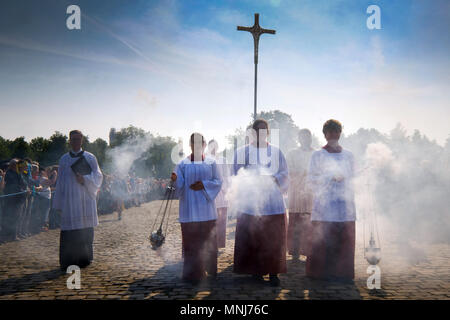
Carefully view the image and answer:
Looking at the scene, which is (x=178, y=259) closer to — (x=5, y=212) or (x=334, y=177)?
(x=334, y=177)

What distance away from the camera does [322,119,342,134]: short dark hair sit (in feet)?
15.7

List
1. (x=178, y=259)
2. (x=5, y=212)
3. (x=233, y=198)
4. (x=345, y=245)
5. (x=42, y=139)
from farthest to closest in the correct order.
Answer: (x=42, y=139)
(x=5, y=212)
(x=178, y=259)
(x=233, y=198)
(x=345, y=245)

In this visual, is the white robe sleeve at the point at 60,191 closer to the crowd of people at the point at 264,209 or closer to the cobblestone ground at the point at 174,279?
the crowd of people at the point at 264,209

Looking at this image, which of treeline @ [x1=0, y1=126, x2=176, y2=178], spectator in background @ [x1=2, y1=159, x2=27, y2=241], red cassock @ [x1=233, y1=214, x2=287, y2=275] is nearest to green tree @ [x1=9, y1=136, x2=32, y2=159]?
treeline @ [x1=0, y1=126, x2=176, y2=178]

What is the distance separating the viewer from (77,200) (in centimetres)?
566

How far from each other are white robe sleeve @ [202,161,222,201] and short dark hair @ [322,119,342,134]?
5.88 ft

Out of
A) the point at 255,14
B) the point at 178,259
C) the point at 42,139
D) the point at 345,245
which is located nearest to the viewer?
the point at 345,245

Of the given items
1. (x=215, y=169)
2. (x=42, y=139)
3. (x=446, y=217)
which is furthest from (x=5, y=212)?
(x=42, y=139)

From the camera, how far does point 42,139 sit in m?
72.2

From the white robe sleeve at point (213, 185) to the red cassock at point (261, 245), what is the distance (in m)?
0.58

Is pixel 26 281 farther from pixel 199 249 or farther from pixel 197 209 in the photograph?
pixel 197 209

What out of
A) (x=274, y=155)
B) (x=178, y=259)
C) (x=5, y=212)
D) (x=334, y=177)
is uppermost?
(x=274, y=155)

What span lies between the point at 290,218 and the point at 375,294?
2.24 meters

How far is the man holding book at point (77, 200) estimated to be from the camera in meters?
5.51
